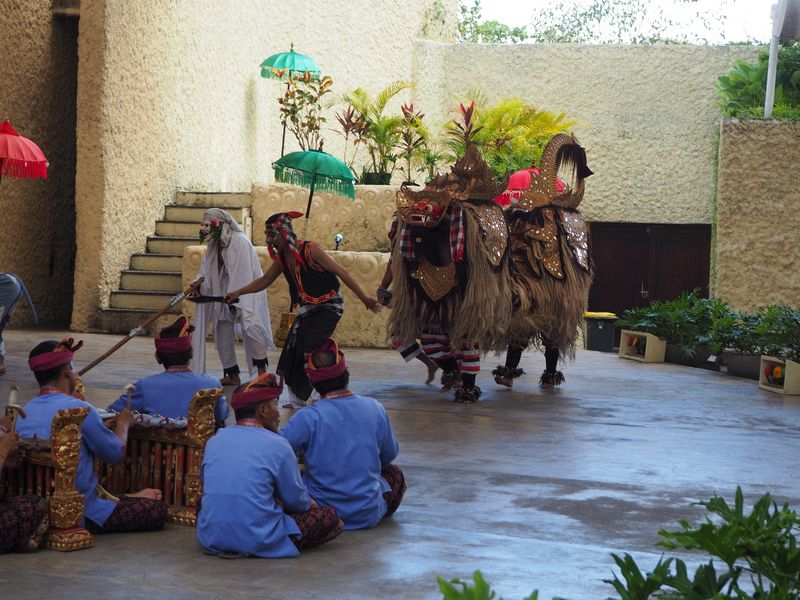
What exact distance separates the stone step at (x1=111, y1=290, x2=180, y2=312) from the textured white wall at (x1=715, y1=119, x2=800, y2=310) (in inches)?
286

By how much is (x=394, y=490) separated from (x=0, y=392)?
474cm

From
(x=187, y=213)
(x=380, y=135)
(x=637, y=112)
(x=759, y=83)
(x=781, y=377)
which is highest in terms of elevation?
(x=759, y=83)

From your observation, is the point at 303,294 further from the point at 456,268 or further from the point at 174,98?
the point at 174,98

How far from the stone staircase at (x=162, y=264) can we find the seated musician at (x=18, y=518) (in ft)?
30.5

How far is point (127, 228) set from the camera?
47.0 feet

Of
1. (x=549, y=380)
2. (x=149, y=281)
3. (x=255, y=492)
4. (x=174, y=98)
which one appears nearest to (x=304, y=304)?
(x=549, y=380)

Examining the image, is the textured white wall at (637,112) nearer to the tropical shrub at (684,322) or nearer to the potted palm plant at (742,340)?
the tropical shrub at (684,322)

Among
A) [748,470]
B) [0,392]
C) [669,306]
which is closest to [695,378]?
[669,306]

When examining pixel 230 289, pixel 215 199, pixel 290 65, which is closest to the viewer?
pixel 230 289

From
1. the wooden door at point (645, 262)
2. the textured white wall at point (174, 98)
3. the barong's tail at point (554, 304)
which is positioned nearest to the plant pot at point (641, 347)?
the barong's tail at point (554, 304)

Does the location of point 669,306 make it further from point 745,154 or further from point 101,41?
point 101,41

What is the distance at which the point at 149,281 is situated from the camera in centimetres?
1430

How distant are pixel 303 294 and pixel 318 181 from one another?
3151 millimetres

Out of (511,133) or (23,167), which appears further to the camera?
(511,133)
